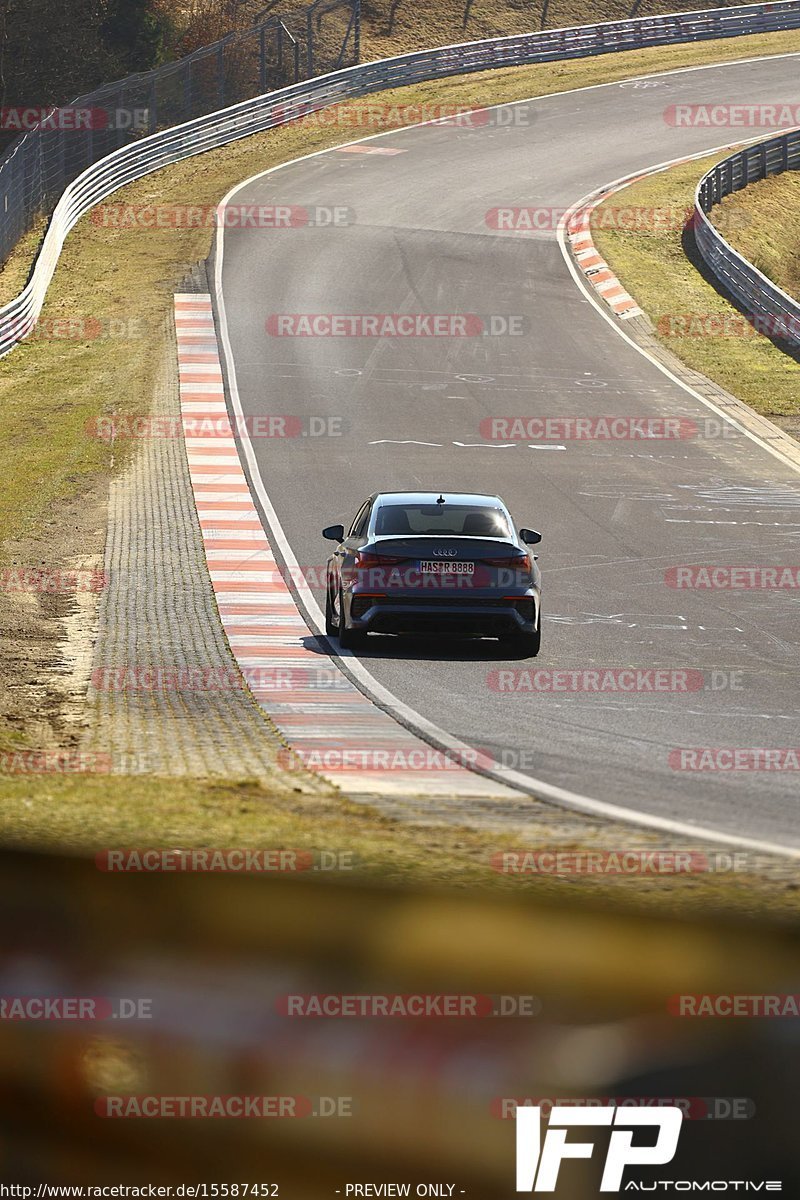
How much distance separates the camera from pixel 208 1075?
3.91 metres

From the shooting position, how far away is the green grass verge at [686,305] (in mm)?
33688

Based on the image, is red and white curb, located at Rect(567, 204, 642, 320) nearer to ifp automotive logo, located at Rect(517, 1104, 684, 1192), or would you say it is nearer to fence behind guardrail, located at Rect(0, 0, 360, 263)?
fence behind guardrail, located at Rect(0, 0, 360, 263)

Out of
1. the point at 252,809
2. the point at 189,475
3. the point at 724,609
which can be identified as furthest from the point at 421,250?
the point at 252,809

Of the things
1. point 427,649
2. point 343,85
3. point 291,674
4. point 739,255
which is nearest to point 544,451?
point 427,649

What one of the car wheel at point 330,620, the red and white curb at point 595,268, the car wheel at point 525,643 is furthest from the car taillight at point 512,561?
the red and white curb at point 595,268

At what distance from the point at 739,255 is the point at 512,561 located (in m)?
29.6

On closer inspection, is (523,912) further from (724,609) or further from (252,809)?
(724,609)

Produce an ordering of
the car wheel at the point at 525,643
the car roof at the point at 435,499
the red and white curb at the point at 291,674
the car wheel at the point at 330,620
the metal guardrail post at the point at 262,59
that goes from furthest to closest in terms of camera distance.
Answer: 1. the metal guardrail post at the point at 262,59
2. the car wheel at the point at 330,620
3. the car roof at the point at 435,499
4. the car wheel at the point at 525,643
5. the red and white curb at the point at 291,674

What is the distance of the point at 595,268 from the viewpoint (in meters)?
41.9

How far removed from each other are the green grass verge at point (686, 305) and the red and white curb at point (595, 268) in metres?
0.24

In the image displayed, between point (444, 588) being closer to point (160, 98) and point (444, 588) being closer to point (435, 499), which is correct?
point (435, 499)

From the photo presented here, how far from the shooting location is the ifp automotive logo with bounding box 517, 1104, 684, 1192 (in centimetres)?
372

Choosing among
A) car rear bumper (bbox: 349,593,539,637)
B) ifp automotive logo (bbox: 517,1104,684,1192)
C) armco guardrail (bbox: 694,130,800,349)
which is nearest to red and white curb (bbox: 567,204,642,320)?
armco guardrail (bbox: 694,130,800,349)

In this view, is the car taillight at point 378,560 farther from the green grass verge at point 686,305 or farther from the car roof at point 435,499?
the green grass verge at point 686,305
